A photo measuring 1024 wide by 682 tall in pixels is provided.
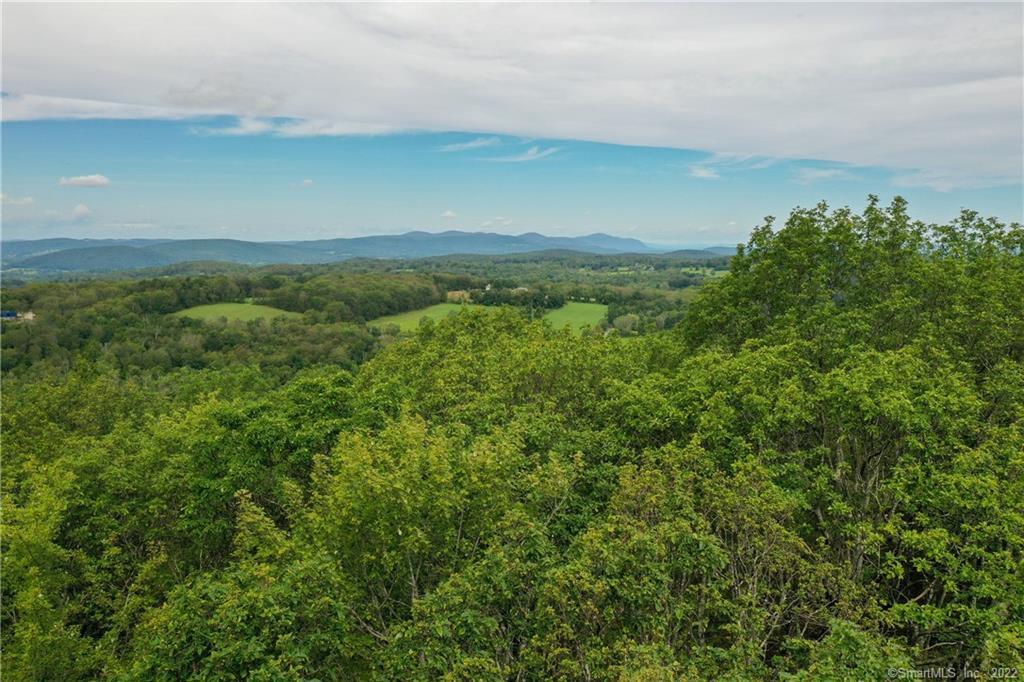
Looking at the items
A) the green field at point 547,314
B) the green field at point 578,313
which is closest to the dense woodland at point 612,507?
the green field at point 578,313

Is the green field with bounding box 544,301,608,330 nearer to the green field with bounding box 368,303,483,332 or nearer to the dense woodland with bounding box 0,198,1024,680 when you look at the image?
the green field with bounding box 368,303,483,332

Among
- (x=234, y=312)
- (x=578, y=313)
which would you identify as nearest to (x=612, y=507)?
(x=578, y=313)

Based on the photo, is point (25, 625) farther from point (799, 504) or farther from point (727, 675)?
point (799, 504)

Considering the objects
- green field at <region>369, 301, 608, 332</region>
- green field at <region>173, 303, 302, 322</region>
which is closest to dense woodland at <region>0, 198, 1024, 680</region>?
green field at <region>369, 301, 608, 332</region>

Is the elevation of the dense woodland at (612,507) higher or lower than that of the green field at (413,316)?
A: higher

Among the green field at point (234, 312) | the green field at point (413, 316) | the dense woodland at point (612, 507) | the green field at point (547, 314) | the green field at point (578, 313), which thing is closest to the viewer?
the dense woodland at point (612, 507)

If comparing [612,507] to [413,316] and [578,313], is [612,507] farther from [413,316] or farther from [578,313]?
[413,316]

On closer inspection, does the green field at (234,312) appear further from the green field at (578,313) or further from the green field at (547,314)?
the green field at (578,313)
